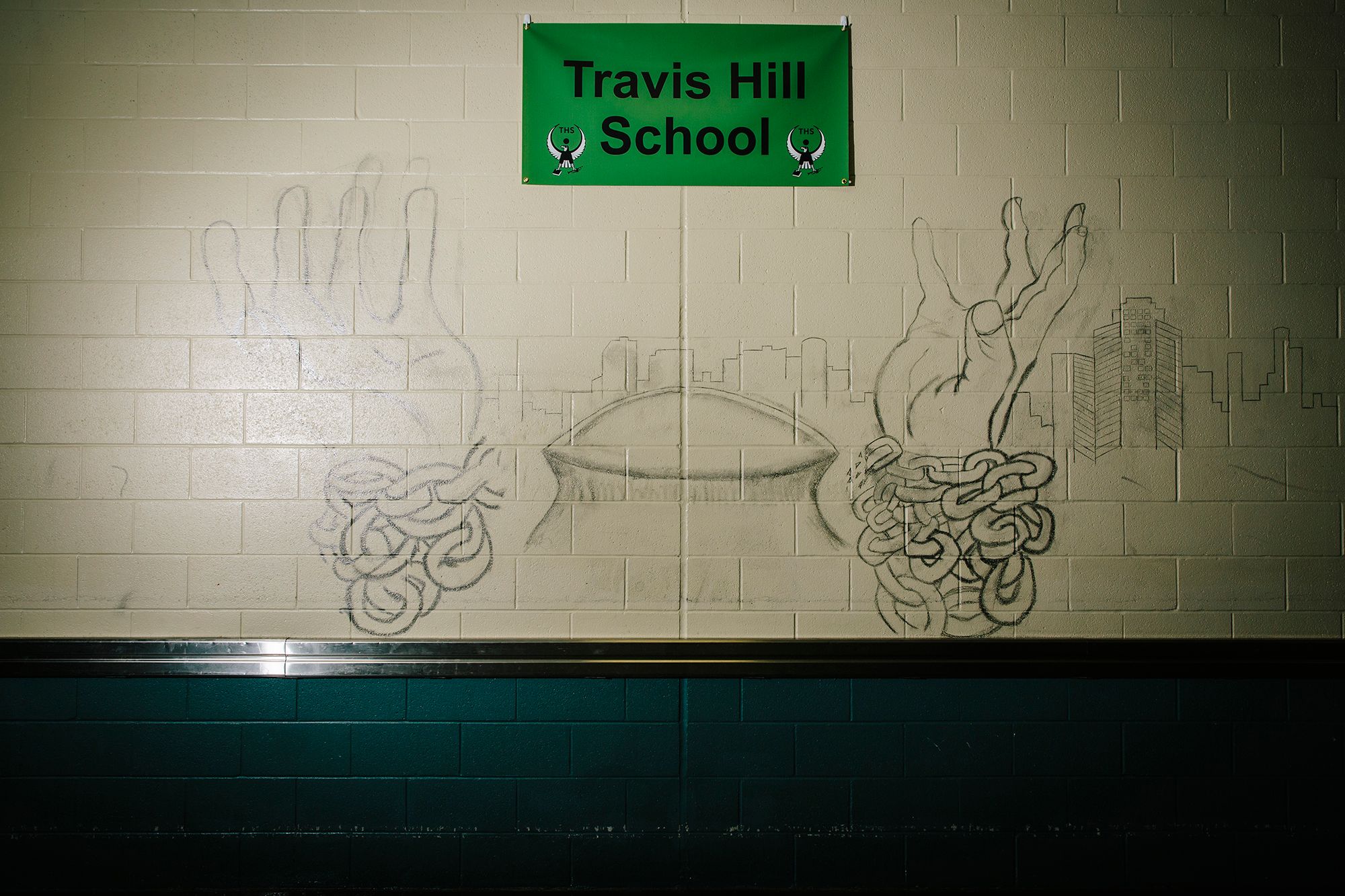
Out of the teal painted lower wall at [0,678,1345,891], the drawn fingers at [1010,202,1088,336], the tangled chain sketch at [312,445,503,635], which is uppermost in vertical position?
the drawn fingers at [1010,202,1088,336]

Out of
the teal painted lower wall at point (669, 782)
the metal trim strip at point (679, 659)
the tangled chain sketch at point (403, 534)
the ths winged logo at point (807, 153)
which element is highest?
the ths winged logo at point (807, 153)

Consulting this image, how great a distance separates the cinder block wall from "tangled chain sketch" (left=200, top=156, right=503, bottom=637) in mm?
13

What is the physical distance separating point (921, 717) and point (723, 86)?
7.10 feet

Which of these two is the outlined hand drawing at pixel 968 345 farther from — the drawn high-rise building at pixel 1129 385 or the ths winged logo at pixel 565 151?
the ths winged logo at pixel 565 151

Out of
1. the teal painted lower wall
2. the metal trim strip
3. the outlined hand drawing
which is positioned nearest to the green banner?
the outlined hand drawing


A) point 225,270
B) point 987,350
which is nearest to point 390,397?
point 225,270

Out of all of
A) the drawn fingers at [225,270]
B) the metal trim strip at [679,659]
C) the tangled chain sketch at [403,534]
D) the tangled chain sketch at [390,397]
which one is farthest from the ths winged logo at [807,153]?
the drawn fingers at [225,270]

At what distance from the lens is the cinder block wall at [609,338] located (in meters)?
2.35

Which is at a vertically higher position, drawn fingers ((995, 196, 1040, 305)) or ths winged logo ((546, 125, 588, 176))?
ths winged logo ((546, 125, 588, 176))

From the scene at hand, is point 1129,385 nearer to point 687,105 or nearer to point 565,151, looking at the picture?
point 687,105

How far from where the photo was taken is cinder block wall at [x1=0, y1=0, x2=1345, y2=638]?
7.72 feet

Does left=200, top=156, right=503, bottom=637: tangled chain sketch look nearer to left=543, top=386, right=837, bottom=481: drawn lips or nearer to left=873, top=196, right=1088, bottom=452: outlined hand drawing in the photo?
left=543, top=386, right=837, bottom=481: drawn lips

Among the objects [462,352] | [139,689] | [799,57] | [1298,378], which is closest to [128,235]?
[462,352]

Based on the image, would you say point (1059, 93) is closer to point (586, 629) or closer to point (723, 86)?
point (723, 86)
